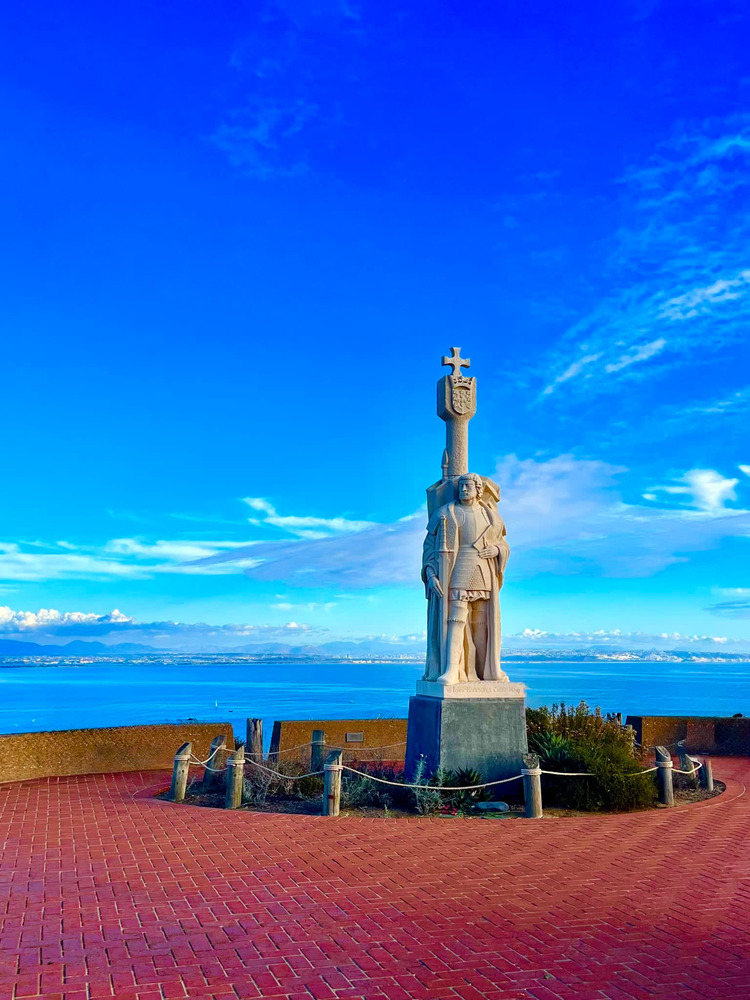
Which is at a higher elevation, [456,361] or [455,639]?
[456,361]

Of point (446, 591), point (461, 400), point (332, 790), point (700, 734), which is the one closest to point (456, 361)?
point (461, 400)

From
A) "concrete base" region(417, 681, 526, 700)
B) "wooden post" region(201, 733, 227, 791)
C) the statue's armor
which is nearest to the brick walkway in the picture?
"wooden post" region(201, 733, 227, 791)

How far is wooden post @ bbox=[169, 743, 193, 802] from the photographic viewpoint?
37.6 feet

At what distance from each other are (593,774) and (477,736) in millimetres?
1683

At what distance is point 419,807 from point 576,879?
3.66m

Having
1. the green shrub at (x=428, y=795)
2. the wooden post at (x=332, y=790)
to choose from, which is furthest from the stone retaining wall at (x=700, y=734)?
the wooden post at (x=332, y=790)

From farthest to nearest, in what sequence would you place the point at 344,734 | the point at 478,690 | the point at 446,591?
the point at 344,734 < the point at 446,591 < the point at 478,690

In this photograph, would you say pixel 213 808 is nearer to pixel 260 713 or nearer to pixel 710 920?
pixel 710 920

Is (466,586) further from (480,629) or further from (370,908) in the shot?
(370,908)

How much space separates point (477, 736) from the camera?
11828mm

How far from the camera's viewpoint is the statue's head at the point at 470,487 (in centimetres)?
1262

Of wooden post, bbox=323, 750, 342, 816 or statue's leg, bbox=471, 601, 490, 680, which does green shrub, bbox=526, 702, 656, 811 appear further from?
wooden post, bbox=323, 750, 342, 816

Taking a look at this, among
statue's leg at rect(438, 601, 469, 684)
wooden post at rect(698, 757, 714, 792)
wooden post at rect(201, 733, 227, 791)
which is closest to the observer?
statue's leg at rect(438, 601, 469, 684)

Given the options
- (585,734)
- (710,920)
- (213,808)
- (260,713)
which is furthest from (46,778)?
(260,713)
